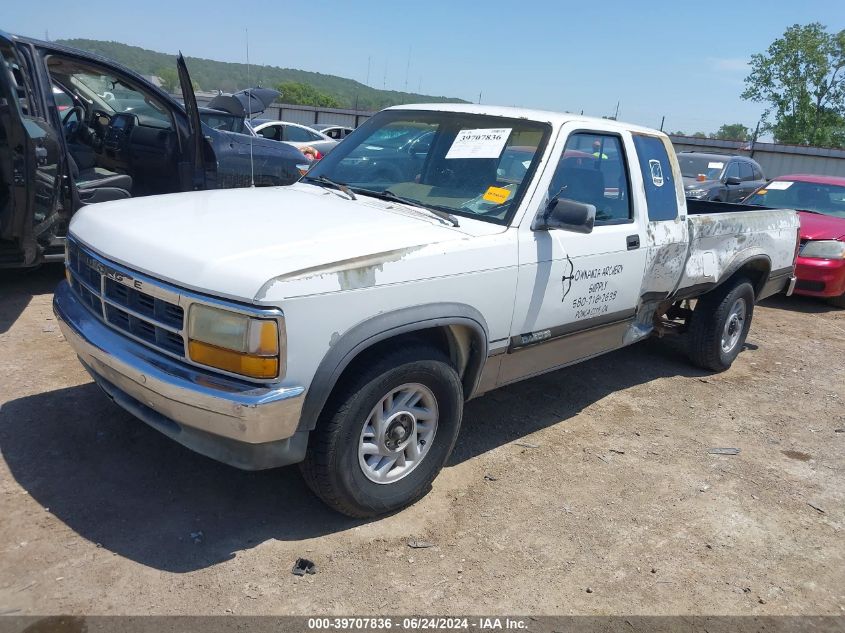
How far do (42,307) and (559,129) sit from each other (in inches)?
170

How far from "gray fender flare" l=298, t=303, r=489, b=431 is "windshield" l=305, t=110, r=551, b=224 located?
0.63m

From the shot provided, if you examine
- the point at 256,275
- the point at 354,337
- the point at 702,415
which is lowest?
the point at 702,415

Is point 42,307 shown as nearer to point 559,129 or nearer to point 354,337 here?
point 354,337

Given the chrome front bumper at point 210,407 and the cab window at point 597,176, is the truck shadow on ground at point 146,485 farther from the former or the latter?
the cab window at point 597,176

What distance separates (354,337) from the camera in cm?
289

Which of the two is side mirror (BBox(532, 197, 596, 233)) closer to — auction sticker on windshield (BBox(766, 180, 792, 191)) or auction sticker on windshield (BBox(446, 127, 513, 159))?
auction sticker on windshield (BBox(446, 127, 513, 159))

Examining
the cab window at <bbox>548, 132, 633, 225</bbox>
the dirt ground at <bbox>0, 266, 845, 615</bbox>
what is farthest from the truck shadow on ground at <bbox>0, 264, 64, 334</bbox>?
the cab window at <bbox>548, 132, 633, 225</bbox>

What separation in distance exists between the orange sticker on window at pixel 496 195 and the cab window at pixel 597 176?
26 cm

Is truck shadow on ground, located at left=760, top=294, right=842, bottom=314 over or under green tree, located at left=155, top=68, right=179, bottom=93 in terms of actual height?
under

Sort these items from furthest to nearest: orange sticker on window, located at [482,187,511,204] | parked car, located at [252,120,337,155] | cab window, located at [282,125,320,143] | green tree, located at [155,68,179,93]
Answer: cab window, located at [282,125,320,143], parked car, located at [252,120,337,155], green tree, located at [155,68,179,93], orange sticker on window, located at [482,187,511,204]

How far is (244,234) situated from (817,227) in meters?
8.06

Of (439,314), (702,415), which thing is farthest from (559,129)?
(702,415)

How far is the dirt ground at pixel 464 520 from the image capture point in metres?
2.86

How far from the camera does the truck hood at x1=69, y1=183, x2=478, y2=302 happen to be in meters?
2.76
